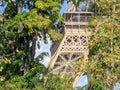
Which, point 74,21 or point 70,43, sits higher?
point 74,21

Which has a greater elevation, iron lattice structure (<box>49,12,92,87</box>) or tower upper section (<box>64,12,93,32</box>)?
tower upper section (<box>64,12,93,32</box>)

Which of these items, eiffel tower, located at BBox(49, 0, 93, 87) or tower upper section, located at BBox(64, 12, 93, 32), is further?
tower upper section, located at BBox(64, 12, 93, 32)

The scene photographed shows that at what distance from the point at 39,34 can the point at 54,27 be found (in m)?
0.70

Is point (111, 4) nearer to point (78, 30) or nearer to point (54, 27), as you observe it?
point (54, 27)

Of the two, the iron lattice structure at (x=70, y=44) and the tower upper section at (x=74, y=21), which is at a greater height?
the tower upper section at (x=74, y=21)

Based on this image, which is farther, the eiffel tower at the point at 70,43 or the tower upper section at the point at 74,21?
the tower upper section at the point at 74,21

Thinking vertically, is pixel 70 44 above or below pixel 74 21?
below

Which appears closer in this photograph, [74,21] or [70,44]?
[70,44]

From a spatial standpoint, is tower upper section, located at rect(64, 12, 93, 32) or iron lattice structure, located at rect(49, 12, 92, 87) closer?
iron lattice structure, located at rect(49, 12, 92, 87)

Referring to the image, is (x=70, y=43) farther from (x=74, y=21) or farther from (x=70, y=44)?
(x=74, y=21)

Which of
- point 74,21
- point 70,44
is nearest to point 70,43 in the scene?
point 70,44

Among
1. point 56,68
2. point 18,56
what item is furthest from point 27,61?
point 56,68

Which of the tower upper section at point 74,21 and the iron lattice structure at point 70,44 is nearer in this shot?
the iron lattice structure at point 70,44

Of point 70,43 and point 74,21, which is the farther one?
point 74,21
